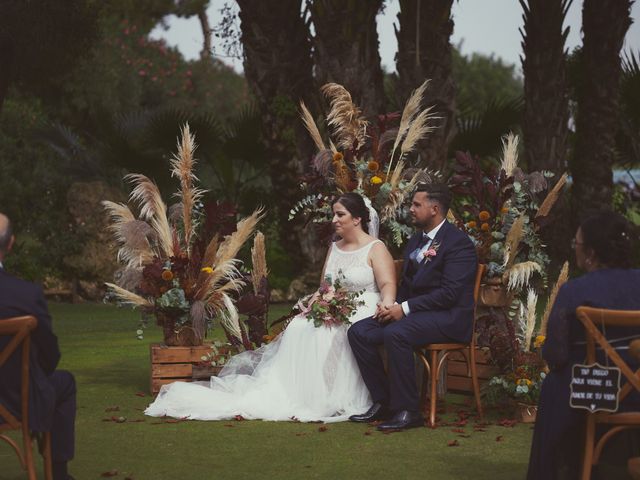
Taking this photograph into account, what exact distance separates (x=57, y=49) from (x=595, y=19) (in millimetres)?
7908

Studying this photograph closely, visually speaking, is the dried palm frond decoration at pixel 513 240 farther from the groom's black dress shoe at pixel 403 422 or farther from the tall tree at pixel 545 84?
the tall tree at pixel 545 84

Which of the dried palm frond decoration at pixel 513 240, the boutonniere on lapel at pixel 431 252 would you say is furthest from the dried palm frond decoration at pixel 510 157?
the boutonniere on lapel at pixel 431 252

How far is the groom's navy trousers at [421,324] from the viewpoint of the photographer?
7.68 meters

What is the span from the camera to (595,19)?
1686 cm

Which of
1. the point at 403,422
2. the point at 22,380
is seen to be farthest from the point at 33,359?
the point at 403,422

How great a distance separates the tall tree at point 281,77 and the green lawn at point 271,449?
24.5 feet

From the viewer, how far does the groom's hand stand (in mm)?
Answer: 7926

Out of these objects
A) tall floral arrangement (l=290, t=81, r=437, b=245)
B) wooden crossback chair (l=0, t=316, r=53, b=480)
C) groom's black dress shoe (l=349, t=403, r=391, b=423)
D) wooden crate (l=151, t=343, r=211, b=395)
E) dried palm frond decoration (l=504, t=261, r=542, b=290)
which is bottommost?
groom's black dress shoe (l=349, t=403, r=391, b=423)

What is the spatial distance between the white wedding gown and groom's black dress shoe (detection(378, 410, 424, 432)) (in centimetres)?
48

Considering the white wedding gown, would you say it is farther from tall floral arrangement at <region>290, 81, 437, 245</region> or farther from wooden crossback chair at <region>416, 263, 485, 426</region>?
tall floral arrangement at <region>290, 81, 437, 245</region>

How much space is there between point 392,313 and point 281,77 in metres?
8.33

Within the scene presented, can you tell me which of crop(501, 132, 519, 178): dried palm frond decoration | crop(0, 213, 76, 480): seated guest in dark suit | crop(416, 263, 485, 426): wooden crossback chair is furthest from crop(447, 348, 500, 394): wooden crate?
crop(0, 213, 76, 480): seated guest in dark suit

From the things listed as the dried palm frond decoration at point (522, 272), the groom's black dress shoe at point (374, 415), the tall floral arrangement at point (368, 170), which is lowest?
the groom's black dress shoe at point (374, 415)

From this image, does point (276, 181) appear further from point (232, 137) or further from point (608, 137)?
point (608, 137)
